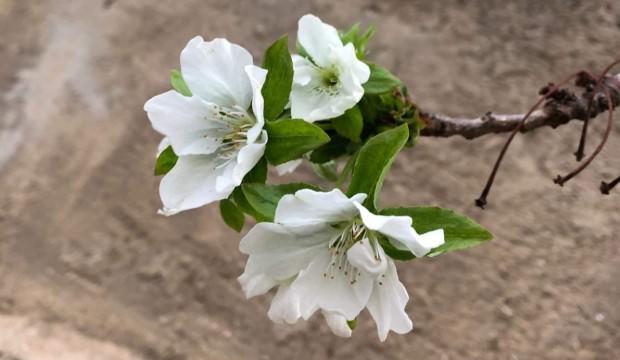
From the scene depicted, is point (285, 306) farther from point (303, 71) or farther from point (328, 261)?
point (303, 71)

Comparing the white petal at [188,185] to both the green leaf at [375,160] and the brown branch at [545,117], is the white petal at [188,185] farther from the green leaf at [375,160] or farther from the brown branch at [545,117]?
the brown branch at [545,117]

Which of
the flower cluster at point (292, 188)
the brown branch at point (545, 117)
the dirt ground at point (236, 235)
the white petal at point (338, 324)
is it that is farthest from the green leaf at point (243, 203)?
the dirt ground at point (236, 235)

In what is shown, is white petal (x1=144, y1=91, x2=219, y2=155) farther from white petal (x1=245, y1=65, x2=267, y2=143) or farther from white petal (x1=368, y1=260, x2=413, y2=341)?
white petal (x1=368, y1=260, x2=413, y2=341)

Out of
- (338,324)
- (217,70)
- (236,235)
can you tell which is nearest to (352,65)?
(217,70)

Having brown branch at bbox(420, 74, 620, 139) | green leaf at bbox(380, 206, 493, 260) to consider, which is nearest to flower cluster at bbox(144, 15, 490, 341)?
green leaf at bbox(380, 206, 493, 260)

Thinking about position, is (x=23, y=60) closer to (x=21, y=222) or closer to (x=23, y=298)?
(x=21, y=222)

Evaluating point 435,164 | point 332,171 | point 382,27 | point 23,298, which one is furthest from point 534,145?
point 23,298
